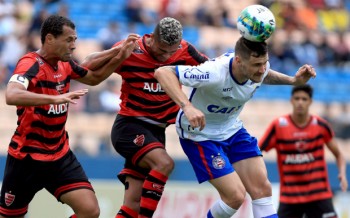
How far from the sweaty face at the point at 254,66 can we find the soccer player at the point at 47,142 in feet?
5.47

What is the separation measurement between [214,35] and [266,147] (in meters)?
10.1

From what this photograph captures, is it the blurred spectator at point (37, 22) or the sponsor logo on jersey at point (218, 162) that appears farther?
the blurred spectator at point (37, 22)

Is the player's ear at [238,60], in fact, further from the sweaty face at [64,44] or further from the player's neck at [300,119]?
the player's neck at [300,119]

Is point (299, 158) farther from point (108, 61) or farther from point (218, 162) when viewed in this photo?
point (108, 61)

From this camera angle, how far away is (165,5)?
22.1 metres

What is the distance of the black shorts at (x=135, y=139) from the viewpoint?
10062mm

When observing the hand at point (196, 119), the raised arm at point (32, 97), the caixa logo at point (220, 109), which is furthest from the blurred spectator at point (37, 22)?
the hand at point (196, 119)

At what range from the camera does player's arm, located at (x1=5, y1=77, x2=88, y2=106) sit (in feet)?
27.8

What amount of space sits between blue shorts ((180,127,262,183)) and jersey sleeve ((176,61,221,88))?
78 cm

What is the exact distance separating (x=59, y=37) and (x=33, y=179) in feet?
4.61

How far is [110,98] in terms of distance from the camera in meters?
17.5

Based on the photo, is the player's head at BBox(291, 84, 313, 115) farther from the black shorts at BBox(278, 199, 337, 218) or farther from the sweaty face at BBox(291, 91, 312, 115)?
the black shorts at BBox(278, 199, 337, 218)

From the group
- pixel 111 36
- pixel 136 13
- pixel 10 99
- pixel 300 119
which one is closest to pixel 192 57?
pixel 10 99

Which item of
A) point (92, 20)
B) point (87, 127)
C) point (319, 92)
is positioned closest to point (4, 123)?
point (87, 127)
